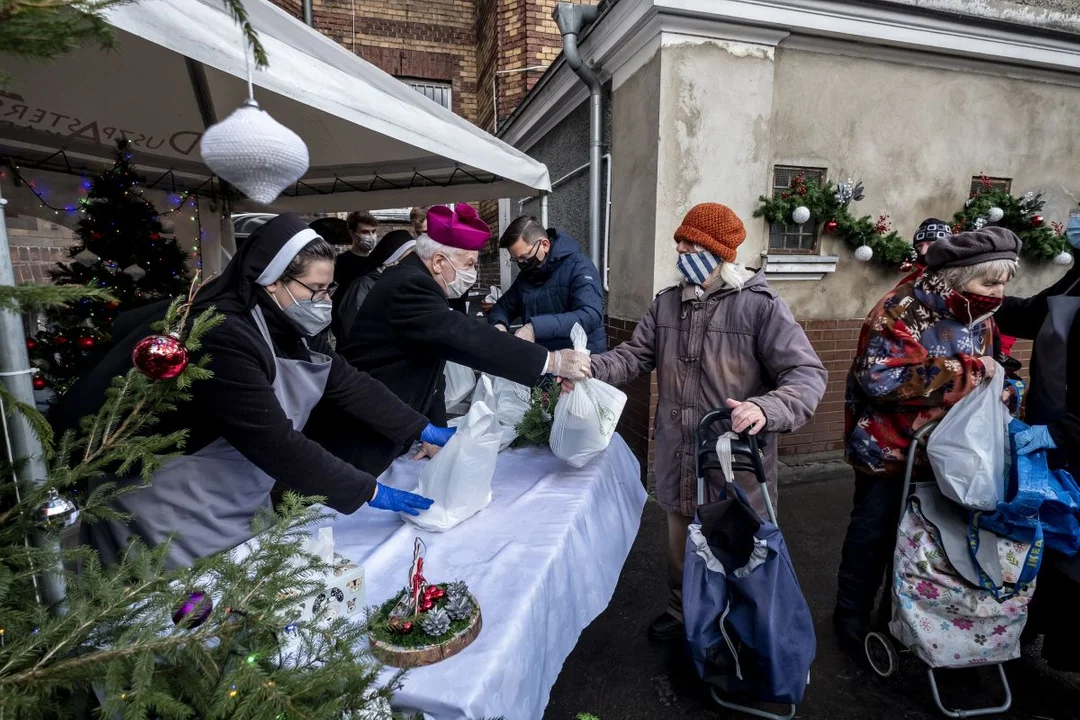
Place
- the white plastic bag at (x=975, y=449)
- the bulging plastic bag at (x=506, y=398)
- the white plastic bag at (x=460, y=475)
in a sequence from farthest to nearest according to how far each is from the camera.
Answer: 1. the bulging plastic bag at (x=506, y=398)
2. the white plastic bag at (x=975, y=449)
3. the white plastic bag at (x=460, y=475)

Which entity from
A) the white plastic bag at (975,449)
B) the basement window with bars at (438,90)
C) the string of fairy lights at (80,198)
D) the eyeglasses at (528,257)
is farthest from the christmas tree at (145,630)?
the basement window with bars at (438,90)

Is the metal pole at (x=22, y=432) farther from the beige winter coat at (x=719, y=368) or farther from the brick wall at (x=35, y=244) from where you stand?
the brick wall at (x=35, y=244)

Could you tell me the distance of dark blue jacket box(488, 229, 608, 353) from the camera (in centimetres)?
362

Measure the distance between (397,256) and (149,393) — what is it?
1881 mm

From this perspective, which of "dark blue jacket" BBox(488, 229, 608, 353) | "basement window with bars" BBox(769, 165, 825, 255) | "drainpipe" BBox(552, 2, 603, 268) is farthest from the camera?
"drainpipe" BBox(552, 2, 603, 268)

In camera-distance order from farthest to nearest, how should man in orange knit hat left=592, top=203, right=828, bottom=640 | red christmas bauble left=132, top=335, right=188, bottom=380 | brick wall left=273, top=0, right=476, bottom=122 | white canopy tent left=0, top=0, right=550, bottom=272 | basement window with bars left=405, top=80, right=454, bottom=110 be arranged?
1. basement window with bars left=405, top=80, right=454, bottom=110
2. brick wall left=273, top=0, right=476, bottom=122
3. man in orange knit hat left=592, top=203, right=828, bottom=640
4. white canopy tent left=0, top=0, right=550, bottom=272
5. red christmas bauble left=132, top=335, right=188, bottom=380

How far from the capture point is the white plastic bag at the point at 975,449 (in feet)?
6.83

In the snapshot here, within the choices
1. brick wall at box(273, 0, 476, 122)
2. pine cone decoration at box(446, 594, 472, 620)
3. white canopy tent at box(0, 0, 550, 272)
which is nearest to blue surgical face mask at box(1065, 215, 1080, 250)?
white canopy tent at box(0, 0, 550, 272)

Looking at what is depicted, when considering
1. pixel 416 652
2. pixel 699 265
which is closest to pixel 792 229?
pixel 699 265

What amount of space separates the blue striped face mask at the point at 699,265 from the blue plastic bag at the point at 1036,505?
50.4 inches

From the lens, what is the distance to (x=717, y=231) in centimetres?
229

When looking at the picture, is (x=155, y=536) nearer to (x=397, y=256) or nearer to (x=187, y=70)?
(x=397, y=256)

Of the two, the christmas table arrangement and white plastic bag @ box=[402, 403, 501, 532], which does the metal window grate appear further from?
the christmas table arrangement

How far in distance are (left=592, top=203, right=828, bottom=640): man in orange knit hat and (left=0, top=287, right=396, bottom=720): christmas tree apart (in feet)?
5.06
